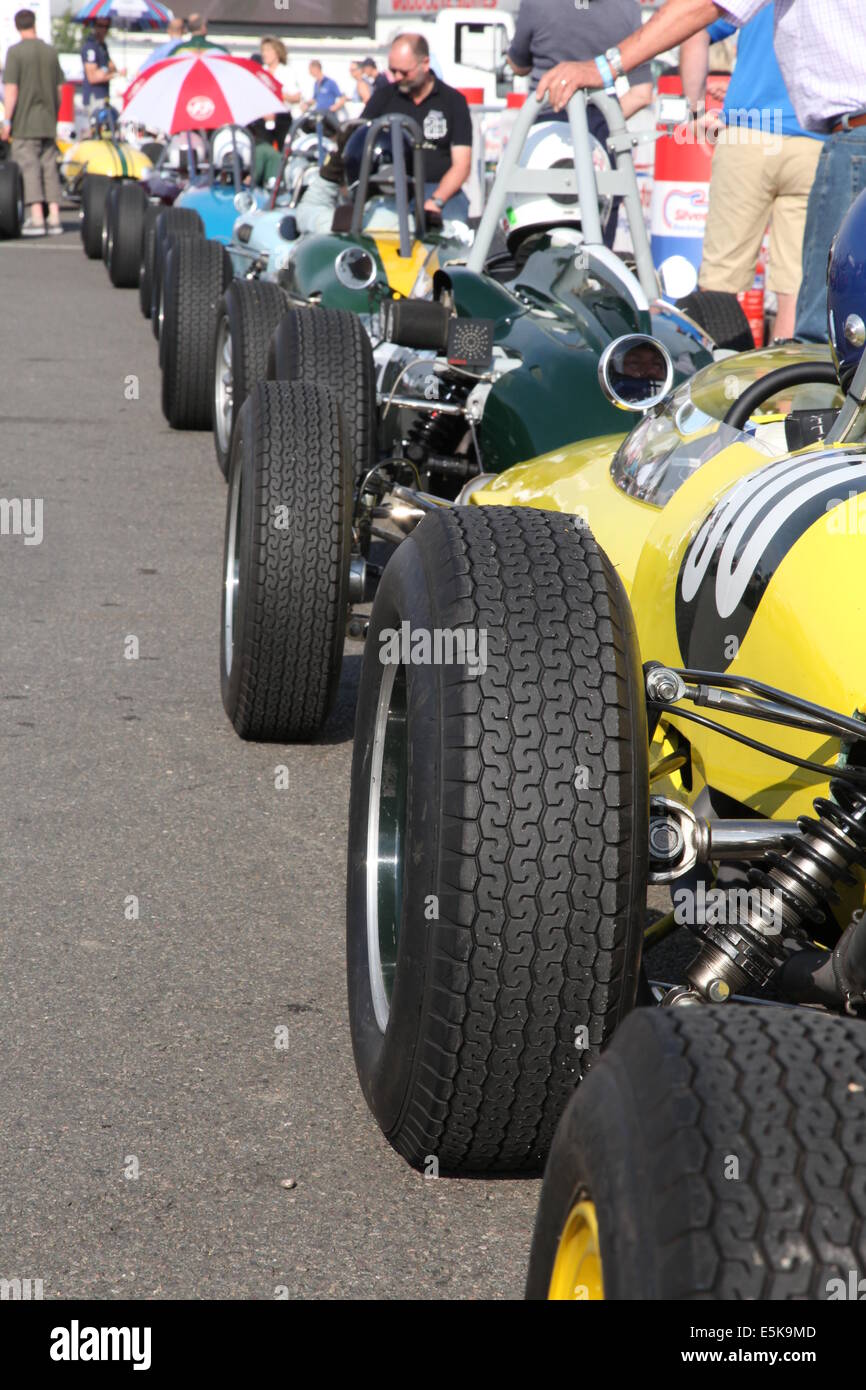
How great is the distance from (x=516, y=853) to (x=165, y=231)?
861cm

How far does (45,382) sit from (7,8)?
1994 cm

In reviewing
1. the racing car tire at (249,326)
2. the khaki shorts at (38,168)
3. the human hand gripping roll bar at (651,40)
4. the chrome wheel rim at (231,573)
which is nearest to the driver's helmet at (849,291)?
the chrome wheel rim at (231,573)

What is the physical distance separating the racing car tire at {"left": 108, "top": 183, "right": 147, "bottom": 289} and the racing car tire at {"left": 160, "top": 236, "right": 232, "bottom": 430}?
16.6ft

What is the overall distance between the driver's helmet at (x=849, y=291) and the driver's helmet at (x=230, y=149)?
1116 centimetres

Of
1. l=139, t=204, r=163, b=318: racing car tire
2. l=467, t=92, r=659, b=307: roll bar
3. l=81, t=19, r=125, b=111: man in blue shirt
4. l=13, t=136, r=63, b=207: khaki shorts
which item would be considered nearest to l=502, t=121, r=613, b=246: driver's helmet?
l=467, t=92, r=659, b=307: roll bar

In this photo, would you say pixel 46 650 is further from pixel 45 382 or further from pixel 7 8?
pixel 7 8

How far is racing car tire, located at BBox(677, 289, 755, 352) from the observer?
633 cm

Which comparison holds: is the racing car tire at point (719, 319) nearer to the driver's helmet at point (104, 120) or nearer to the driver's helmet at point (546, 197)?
the driver's helmet at point (546, 197)

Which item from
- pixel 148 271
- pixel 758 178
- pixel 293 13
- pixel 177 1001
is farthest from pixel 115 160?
pixel 293 13

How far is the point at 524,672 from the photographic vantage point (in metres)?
2.00

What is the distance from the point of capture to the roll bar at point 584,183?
5.52 metres

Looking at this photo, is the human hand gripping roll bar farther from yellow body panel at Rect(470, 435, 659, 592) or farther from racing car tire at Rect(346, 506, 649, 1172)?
racing car tire at Rect(346, 506, 649, 1172)
